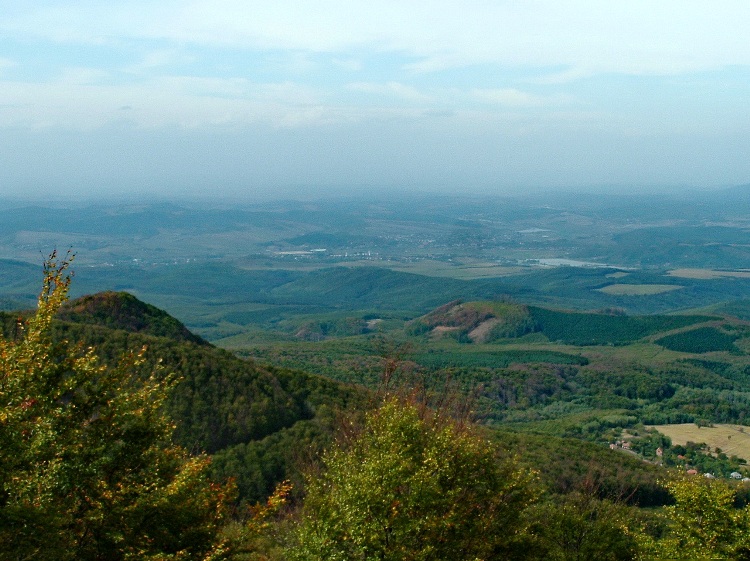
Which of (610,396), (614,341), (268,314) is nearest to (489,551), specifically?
(610,396)

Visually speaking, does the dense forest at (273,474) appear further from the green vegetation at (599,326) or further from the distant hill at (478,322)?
the distant hill at (478,322)

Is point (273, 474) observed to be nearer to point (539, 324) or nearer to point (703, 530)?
point (703, 530)

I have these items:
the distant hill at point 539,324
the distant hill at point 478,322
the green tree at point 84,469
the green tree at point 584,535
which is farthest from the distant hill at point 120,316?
the distant hill at point 539,324

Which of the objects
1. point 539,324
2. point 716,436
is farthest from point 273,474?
point 539,324

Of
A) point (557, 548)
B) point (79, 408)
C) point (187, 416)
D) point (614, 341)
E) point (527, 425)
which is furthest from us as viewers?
point (614, 341)

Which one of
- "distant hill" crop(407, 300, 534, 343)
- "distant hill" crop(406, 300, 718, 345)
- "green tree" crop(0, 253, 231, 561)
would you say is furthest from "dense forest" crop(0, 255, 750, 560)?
"distant hill" crop(407, 300, 534, 343)

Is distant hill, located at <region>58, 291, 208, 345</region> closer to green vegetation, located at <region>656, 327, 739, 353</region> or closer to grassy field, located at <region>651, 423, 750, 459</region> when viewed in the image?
grassy field, located at <region>651, 423, 750, 459</region>

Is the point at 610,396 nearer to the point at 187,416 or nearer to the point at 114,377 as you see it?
the point at 187,416
